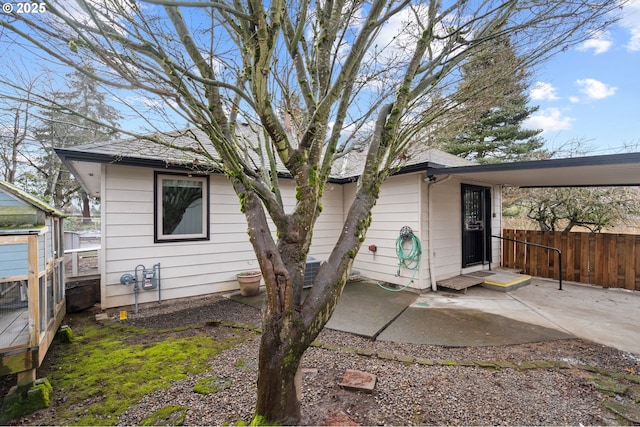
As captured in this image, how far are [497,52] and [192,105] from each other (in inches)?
130

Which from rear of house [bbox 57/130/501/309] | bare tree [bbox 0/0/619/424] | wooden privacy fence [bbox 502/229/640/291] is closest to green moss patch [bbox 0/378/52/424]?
bare tree [bbox 0/0/619/424]

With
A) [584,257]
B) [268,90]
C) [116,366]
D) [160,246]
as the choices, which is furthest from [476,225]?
[116,366]

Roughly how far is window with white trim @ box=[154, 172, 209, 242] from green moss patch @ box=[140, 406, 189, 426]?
3429 millimetres

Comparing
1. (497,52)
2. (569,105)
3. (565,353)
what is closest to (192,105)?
(497,52)

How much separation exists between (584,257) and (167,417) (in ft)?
26.4

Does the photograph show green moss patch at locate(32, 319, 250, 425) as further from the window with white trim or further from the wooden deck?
the window with white trim

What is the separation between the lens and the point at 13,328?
250cm

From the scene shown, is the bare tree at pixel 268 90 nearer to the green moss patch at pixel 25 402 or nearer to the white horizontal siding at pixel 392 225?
the green moss patch at pixel 25 402

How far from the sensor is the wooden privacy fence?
18.5 ft

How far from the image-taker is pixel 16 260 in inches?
91.4

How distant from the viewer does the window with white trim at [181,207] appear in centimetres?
494

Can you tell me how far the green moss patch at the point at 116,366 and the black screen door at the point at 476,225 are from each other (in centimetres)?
545

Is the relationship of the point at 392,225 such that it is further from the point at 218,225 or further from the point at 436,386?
the point at 436,386

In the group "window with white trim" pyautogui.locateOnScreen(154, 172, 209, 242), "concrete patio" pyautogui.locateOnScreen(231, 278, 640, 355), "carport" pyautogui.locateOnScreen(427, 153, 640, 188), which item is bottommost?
"concrete patio" pyautogui.locateOnScreen(231, 278, 640, 355)
